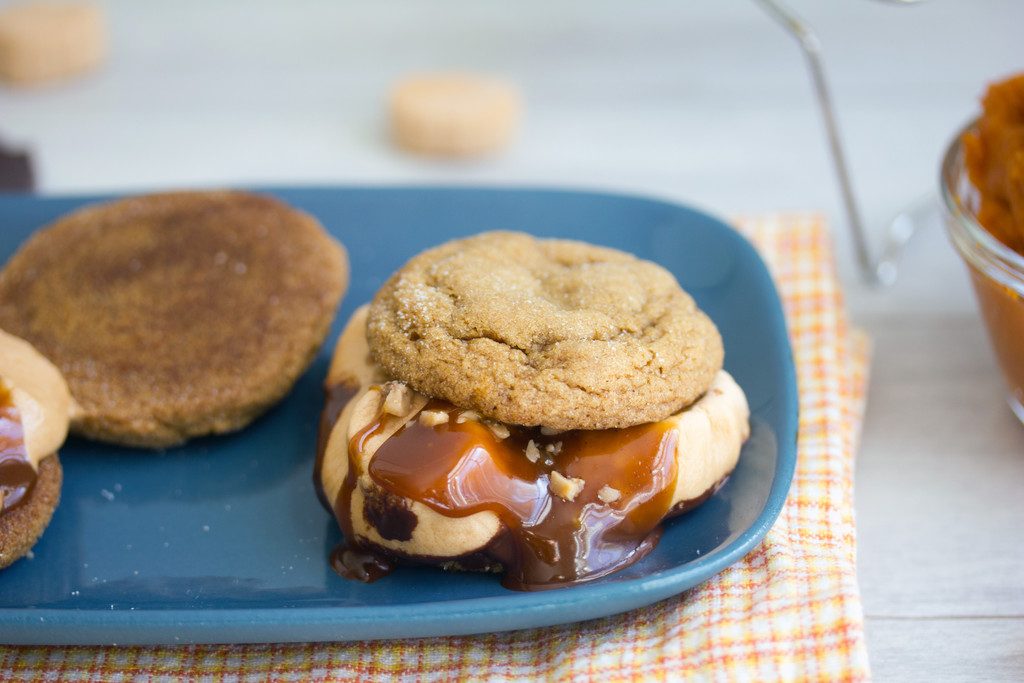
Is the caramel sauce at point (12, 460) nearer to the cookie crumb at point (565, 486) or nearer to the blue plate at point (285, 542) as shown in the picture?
the blue plate at point (285, 542)

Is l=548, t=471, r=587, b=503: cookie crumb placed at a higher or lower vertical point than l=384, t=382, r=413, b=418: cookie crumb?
Result: lower

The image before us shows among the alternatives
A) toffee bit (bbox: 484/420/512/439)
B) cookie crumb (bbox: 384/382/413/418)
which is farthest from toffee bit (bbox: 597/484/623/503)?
cookie crumb (bbox: 384/382/413/418)

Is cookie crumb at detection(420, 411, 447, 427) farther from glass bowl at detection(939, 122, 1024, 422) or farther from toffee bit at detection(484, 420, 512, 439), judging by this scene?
glass bowl at detection(939, 122, 1024, 422)

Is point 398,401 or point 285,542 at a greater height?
point 398,401

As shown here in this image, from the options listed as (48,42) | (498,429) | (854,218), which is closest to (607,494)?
(498,429)

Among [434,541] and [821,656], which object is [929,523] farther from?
[434,541]

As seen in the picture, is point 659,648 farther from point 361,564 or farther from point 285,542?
point 285,542

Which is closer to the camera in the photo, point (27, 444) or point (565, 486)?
point (565, 486)

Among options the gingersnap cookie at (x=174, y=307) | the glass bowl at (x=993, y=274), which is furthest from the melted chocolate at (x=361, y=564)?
the glass bowl at (x=993, y=274)
